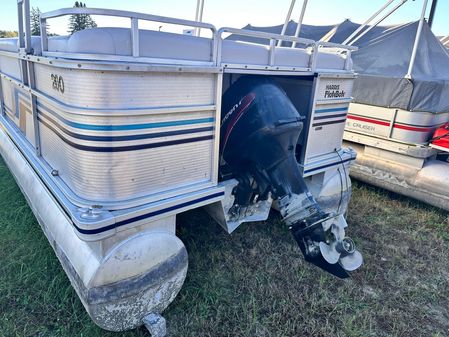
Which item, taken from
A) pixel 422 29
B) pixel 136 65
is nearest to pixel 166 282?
pixel 136 65

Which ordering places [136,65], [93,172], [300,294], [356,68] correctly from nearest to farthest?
[136,65], [93,172], [300,294], [356,68]

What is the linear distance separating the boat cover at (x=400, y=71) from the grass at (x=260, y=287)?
5.08 ft

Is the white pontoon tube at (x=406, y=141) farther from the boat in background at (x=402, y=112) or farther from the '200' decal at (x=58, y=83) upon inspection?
the '200' decal at (x=58, y=83)

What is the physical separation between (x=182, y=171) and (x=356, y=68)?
3630mm

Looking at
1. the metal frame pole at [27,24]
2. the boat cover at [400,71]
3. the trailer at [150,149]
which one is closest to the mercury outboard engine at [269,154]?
the trailer at [150,149]

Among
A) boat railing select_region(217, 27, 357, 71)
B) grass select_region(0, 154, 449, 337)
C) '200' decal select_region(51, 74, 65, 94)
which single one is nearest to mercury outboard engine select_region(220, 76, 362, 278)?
boat railing select_region(217, 27, 357, 71)

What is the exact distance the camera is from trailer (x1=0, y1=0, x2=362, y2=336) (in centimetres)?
182

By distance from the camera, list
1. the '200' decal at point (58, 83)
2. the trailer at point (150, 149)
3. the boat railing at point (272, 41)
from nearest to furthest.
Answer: the trailer at point (150, 149) < the '200' decal at point (58, 83) < the boat railing at point (272, 41)

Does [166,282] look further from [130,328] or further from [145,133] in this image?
[145,133]

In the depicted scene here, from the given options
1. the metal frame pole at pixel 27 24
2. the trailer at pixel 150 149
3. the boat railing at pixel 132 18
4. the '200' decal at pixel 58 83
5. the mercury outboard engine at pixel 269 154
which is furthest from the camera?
the mercury outboard engine at pixel 269 154

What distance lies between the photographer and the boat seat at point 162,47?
176cm

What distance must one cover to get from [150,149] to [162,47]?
56cm

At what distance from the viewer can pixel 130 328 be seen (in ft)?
7.18

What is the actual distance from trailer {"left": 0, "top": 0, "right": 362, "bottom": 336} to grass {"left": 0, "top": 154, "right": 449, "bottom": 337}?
0.79 feet
